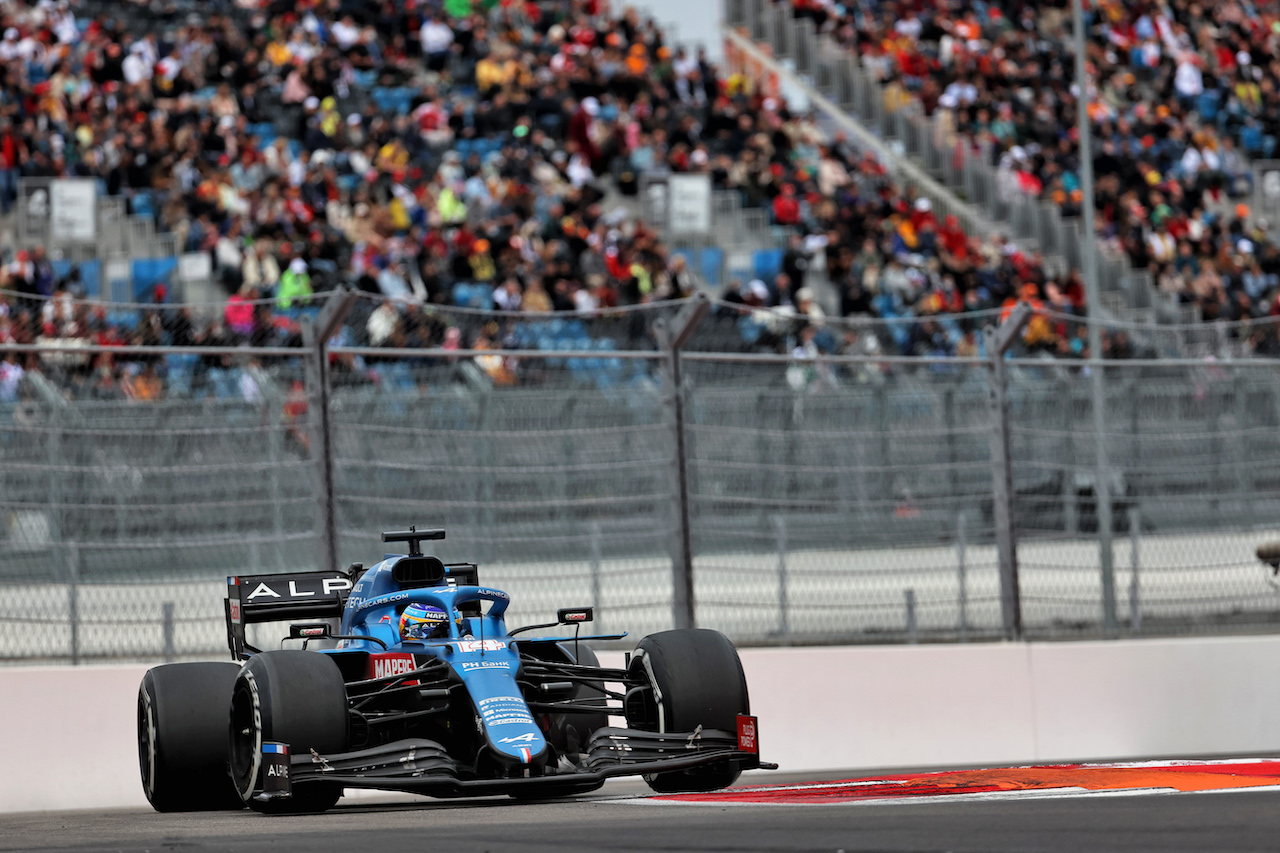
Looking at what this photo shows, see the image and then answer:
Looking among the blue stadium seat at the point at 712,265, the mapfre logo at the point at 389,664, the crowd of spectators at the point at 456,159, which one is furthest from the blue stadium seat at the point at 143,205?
the mapfre logo at the point at 389,664

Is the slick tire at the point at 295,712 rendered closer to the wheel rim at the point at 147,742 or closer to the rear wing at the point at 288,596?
the wheel rim at the point at 147,742

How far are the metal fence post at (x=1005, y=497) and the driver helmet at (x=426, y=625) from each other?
3.89 m

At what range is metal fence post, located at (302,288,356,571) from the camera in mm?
9750

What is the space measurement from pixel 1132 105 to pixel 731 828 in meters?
23.4

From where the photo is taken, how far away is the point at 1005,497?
11.1m

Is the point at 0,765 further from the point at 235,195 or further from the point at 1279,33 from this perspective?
the point at 1279,33

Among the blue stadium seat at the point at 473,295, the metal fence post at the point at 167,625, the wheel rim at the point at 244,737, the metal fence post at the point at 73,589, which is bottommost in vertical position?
the wheel rim at the point at 244,737

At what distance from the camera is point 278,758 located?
292 inches

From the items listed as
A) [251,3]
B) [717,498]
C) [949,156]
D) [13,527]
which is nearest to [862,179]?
[949,156]

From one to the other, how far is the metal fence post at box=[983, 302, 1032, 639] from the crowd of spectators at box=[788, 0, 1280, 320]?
12.9 m

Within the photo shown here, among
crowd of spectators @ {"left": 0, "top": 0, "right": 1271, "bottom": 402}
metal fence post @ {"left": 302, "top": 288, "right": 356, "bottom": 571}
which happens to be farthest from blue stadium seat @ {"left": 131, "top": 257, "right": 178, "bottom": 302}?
metal fence post @ {"left": 302, "top": 288, "right": 356, "bottom": 571}

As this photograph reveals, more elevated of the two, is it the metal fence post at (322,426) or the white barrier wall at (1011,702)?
the metal fence post at (322,426)

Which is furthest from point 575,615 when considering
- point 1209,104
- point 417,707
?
point 1209,104

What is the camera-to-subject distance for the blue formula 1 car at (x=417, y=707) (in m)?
7.48
